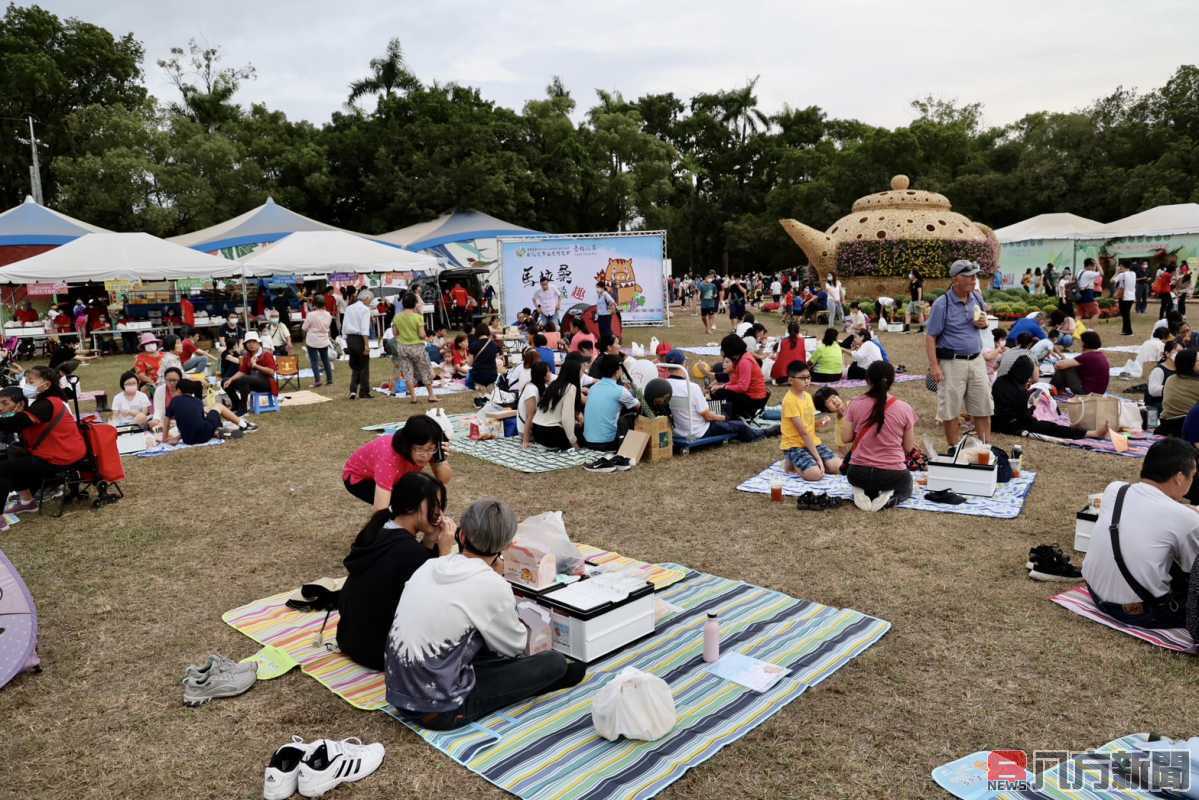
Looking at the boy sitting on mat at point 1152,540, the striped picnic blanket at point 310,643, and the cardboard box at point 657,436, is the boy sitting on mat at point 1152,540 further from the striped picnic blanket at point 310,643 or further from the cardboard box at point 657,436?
the cardboard box at point 657,436

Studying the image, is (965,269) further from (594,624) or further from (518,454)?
(594,624)

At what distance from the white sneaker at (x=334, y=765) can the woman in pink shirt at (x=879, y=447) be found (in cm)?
432

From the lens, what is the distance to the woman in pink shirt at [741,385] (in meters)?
9.12

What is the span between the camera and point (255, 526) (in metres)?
6.58

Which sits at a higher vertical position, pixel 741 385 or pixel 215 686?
pixel 741 385

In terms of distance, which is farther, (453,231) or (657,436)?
(453,231)

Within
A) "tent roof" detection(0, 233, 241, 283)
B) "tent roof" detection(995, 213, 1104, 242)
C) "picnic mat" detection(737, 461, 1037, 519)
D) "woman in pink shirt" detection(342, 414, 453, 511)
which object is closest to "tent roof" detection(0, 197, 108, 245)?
"tent roof" detection(0, 233, 241, 283)

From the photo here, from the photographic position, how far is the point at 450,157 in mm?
32656

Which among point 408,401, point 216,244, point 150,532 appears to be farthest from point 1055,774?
point 216,244

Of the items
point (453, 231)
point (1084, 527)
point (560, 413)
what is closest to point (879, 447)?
point (1084, 527)

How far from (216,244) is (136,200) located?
7348 millimetres

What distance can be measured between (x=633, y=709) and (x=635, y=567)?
6.44 ft

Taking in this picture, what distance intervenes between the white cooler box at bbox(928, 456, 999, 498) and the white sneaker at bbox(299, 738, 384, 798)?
5005 millimetres

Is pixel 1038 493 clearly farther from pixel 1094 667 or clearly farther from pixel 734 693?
pixel 734 693
